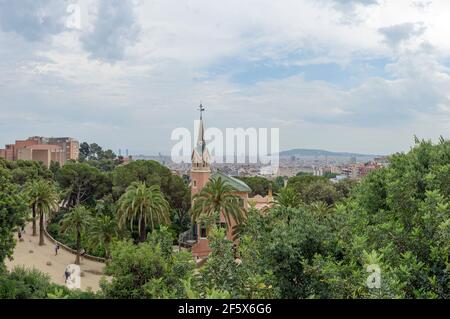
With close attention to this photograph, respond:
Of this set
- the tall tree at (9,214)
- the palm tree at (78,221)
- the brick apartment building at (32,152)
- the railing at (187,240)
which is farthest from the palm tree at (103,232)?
the brick apartment building at (32,152)

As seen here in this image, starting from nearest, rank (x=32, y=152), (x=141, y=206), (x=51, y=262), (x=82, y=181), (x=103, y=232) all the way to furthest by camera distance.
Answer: (x=141, y=206) < (x=103, y=232) < (x=51, y=262) < (x=82, y=181) < (x=32, y=152)

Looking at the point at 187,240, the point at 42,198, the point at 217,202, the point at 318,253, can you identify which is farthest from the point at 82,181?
the point at 318,253

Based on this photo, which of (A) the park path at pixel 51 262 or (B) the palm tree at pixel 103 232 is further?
(B) the palm tree at pixel 103 232

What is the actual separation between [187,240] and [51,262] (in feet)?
29.3

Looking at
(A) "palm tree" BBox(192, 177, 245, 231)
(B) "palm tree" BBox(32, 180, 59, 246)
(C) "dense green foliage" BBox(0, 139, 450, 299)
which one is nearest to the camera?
(C) "dense green foliage" BBox(0, 139, 450, 299)

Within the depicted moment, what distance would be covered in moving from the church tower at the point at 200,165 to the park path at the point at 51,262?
789 cm

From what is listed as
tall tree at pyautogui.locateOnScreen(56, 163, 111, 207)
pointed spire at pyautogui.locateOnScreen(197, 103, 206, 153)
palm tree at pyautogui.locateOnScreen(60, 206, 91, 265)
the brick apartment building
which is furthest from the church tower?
the brick apartment building

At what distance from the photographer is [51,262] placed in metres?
23.2

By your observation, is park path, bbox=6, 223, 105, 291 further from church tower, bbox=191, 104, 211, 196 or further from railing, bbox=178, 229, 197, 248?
church tower, bbox=191, 104, 211, 196

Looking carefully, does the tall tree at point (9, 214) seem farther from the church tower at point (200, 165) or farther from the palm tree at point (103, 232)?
the church tower at point (200, 165)

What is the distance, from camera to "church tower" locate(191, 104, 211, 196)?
2680 centimetres

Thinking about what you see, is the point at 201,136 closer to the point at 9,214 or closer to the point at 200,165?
the point at 200,165

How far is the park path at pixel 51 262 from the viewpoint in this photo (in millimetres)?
20594

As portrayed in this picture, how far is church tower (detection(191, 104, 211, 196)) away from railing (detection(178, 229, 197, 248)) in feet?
10.6
